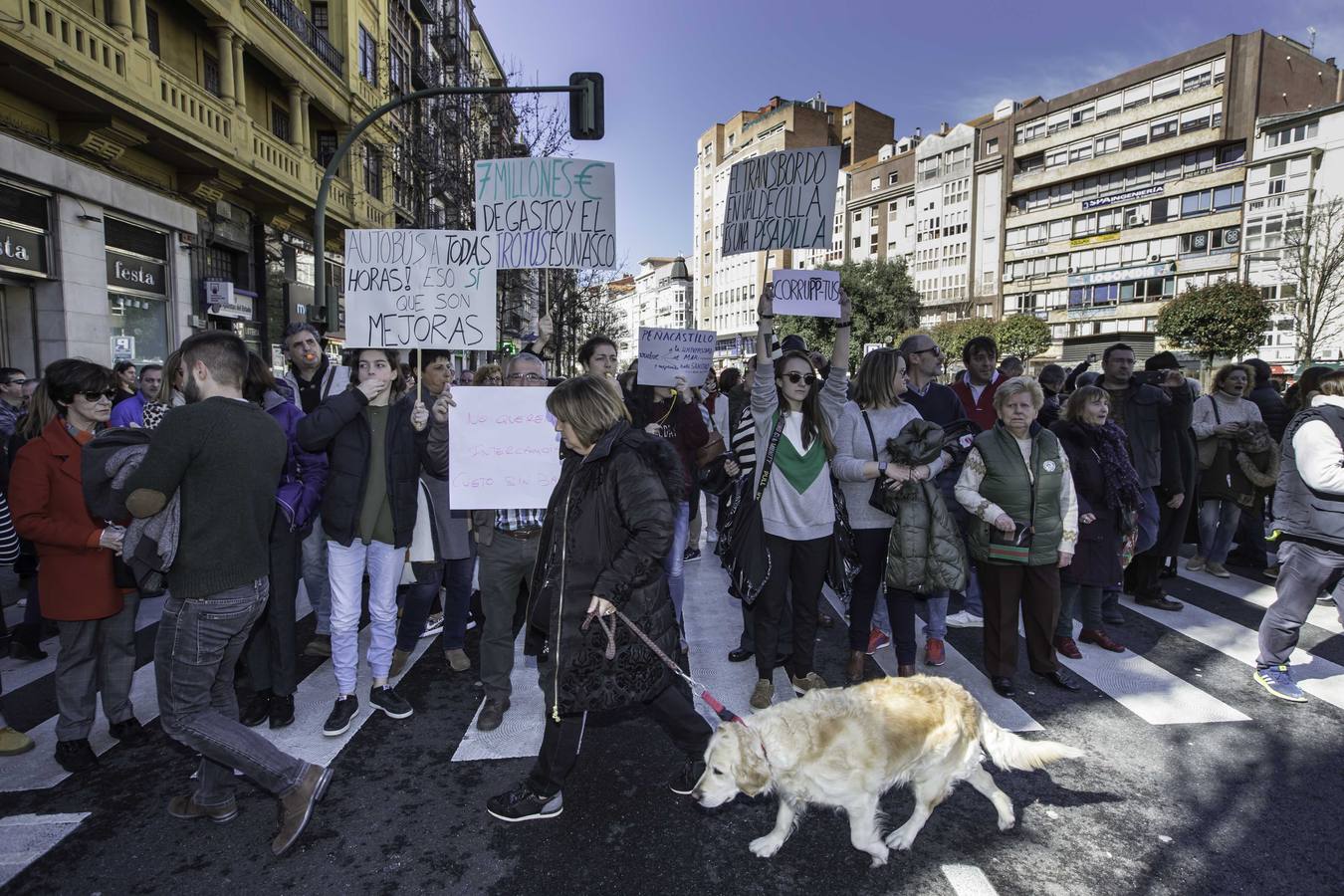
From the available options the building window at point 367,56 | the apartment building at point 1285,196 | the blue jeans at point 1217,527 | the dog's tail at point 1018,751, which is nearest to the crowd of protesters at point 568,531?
Answer: the dog's tail at point 1018,751

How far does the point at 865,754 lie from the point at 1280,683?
11.5ft

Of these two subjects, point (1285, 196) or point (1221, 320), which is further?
point (1285, 196)

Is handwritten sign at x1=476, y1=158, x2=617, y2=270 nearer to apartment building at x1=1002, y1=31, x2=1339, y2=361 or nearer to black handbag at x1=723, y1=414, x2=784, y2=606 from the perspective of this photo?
black handbag at x1=723, y1=414, x2=784, y2=606

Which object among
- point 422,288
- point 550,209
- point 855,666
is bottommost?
point 855,666

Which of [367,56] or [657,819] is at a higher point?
[367,56]

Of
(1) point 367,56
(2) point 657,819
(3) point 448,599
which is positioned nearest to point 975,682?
(2) point 657,819

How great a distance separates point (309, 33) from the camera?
19.2 m

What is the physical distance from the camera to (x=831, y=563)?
4637mm

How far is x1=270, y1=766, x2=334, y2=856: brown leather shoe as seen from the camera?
304 cm

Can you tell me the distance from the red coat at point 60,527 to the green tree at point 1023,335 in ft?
174

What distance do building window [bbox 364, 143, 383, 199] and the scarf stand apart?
73.9ft

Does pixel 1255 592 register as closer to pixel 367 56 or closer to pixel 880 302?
pixel 367 56

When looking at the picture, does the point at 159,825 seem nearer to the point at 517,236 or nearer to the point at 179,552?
the point at 179,552

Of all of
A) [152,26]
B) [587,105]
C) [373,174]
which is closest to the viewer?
[587,105]
